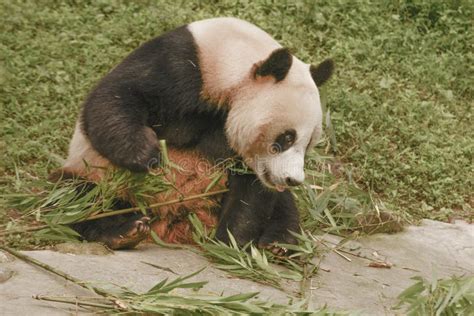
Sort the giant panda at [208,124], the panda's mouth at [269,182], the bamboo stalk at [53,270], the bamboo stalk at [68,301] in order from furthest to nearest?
1. the panda's mouth at [269,182]
2. the giant panda at [208,124]
3. the bamboo stalk at [53,270]
4. the bamboo stalk at [68,301]

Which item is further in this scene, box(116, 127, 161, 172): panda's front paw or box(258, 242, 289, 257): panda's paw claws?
box(258, 242, 289, 257): panda's paw claws

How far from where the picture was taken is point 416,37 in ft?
25.9

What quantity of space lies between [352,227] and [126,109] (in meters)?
1.87

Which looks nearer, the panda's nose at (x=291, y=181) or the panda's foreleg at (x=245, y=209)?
the panda's nose at (x=291, y=181)

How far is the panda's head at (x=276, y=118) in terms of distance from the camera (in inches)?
186

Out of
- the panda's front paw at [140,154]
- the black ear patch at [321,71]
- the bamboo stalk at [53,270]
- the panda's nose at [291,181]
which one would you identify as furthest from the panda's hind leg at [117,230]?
the black ear patch at [321,71]

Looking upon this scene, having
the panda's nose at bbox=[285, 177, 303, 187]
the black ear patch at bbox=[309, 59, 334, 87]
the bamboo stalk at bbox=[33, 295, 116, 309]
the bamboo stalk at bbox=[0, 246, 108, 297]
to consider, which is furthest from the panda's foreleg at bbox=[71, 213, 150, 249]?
the black ear patch at bbox=[309, 59, 334, 87]

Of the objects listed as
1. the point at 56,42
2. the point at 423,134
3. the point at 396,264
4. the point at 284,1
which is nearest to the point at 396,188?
the point at 423,134

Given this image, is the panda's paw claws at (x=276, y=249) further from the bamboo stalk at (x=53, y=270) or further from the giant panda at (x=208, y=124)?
the bamboo stalk at (x=53, y=270)

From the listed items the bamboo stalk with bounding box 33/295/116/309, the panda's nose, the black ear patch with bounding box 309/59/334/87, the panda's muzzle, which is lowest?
the bamboo stalk with bounding box 33/295/116/309

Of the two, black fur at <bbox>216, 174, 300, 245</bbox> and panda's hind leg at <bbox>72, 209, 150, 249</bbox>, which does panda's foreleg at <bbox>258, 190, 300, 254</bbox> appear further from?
panda's hind leg at <bbox>72, 209, 150, 249</bbox>

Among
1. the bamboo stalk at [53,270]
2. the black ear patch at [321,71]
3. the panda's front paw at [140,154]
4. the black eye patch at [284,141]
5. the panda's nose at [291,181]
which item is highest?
A: the black ear patch at [321,71]

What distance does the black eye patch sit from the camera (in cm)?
473

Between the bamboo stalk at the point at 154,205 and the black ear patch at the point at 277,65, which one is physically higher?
the black ear patch at the point at 277,65
